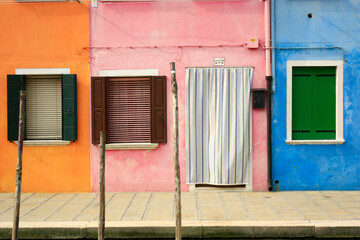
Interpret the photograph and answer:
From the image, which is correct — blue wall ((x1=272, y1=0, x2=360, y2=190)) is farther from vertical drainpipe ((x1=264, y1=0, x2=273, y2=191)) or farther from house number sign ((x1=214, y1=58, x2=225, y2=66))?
house number sign ((x1=214, y1=58, x2=225, y2=66))

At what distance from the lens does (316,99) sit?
8.51 metres

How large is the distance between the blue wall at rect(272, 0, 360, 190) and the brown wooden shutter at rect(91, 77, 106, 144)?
137 inches

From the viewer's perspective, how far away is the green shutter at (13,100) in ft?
27.5

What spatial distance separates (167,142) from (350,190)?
3.89 m

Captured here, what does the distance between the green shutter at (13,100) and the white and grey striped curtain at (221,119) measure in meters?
3.45

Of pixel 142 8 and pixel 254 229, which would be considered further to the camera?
pixel 142 8

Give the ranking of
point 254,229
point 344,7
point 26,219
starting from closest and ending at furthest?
1. point 254,229
2. point 26,219
3. point 344,7

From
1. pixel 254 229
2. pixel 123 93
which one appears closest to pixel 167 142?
pixel 123 93

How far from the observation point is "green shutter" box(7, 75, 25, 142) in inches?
330

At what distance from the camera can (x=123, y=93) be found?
8.54 m

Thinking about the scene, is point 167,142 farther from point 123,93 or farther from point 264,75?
point 264,75

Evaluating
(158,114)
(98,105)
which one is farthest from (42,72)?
(158,114)

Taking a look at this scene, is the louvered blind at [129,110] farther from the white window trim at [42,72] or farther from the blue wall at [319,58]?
the blue wall at [319,58]

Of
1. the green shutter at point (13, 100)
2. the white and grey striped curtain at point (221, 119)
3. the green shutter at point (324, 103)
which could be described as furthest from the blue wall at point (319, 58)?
the green shutter at point (13, 100)
